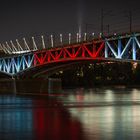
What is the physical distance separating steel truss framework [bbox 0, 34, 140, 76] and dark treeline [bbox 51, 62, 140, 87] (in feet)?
118

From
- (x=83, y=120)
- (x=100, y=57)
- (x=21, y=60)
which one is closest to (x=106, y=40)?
(x=100, y=57)

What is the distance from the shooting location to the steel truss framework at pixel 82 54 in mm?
78812

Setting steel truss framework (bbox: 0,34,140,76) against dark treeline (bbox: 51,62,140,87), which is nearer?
steel truss framework (bbox: 0,34,140,76)

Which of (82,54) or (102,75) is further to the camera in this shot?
(102,75)

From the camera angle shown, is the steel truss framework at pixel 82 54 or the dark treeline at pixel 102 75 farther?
the dark treeline at pixel 102 75

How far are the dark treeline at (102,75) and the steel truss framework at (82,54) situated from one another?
35946 mm

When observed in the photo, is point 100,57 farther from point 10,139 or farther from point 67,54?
point 10,139

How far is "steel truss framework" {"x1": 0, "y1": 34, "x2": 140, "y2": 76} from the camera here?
7881 centimetres

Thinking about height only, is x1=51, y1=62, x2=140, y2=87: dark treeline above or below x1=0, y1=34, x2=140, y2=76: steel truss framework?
below

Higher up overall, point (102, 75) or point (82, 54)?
point (82, 54)

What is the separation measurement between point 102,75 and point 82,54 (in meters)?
85.1

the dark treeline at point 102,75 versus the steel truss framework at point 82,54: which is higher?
the steel truss framework at point 82,54

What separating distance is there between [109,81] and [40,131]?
15194 centimetres

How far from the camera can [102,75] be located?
180 meters
